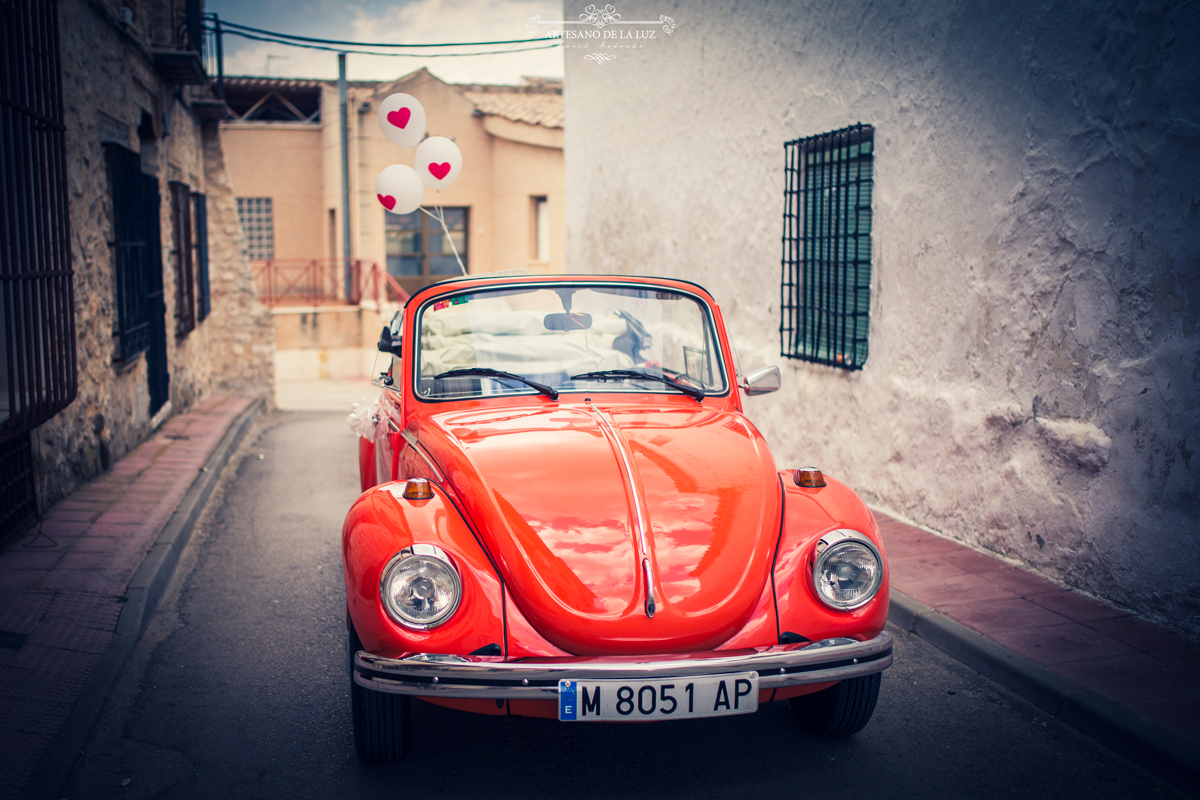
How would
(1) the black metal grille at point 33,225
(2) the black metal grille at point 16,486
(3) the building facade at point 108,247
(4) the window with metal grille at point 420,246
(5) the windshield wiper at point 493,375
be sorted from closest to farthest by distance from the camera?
1. (5) the windshield wiper at point 493,375
2. (1) the black metal grille at point 33,225
3. (2) the black metal grille at point 16,486
4. (3) the building facade at point 108,247
5. (4) the window with metal grille at point 420,246

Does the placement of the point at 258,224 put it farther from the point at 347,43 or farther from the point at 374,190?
the point at 347,43

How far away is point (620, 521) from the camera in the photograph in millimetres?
2953

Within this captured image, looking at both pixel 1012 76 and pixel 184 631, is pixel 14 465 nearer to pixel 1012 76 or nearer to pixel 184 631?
pixel 184 631

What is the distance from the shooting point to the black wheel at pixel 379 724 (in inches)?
117

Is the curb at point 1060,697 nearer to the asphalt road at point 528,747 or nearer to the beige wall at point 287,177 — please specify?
the asphalt road at point 528,747

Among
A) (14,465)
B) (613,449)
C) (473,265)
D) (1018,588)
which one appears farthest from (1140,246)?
(473,265)

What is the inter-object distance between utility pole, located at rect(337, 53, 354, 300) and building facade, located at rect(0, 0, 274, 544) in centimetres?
1076

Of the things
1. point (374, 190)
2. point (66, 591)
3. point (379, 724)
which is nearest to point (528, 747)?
point (379, 724)

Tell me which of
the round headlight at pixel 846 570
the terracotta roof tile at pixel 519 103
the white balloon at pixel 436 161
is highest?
the terracotta roof tile at pixel 519 103

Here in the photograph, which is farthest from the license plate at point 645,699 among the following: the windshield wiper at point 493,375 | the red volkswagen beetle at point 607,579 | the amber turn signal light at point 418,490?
the windshield wiper at point 493,375

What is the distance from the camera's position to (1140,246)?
419cm

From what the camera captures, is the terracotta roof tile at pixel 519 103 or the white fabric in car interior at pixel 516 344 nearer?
the white fabric in car interior at pixel 516 344

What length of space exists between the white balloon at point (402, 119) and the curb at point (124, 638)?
3.28 metres

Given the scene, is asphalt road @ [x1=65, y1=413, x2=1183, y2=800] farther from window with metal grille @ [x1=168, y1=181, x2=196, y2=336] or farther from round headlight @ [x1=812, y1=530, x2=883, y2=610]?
window with metal grille @ [x1=168, y1=181, x2=196, y2=336]
